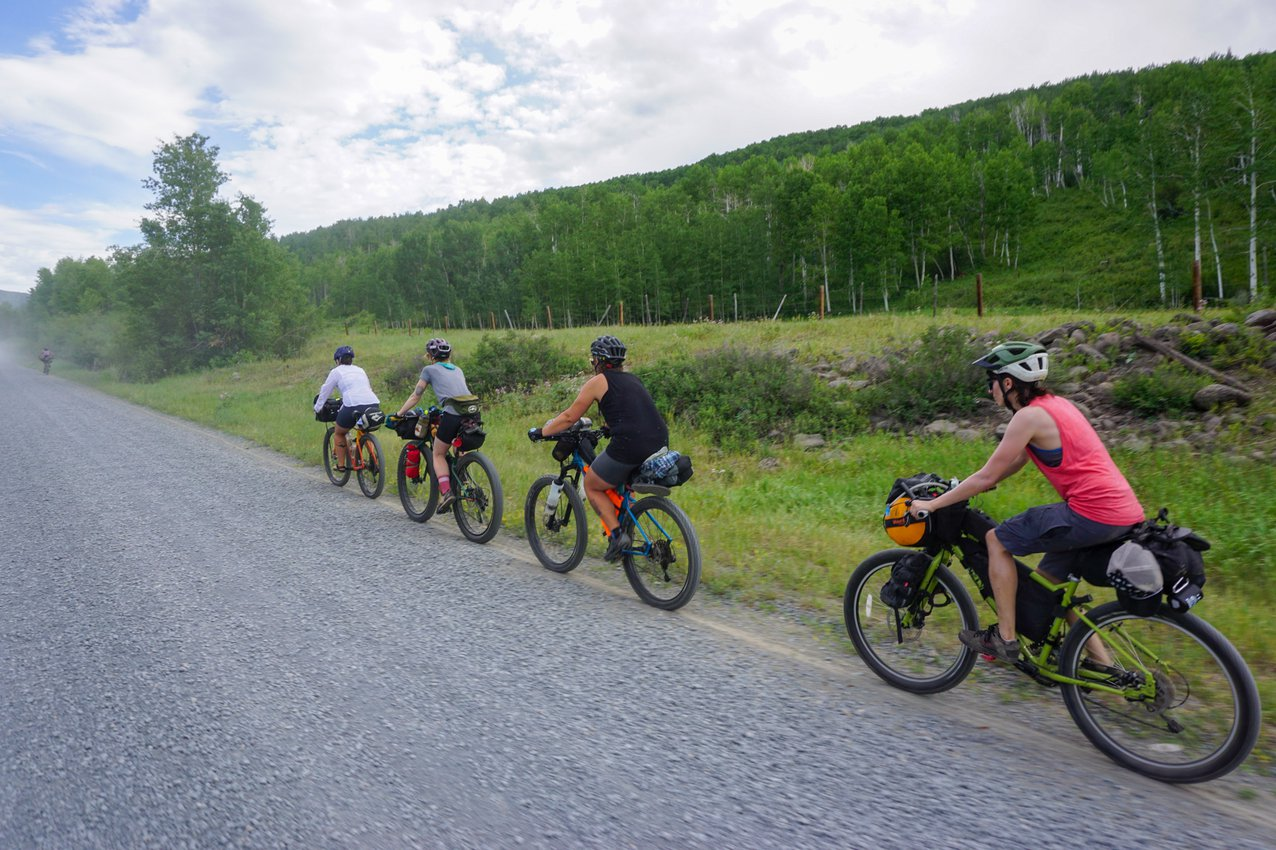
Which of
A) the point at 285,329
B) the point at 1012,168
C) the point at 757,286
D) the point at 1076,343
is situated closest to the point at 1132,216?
the point at 1012,168

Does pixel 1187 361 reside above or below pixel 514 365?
Answer: below

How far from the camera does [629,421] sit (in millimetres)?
5750

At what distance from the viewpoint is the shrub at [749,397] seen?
12773 millimetres

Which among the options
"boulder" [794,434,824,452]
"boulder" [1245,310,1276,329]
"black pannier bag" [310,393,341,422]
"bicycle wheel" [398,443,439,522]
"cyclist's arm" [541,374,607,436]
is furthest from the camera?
"boulder" [794,434,824,452]

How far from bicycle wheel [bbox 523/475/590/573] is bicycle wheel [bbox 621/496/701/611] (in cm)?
64

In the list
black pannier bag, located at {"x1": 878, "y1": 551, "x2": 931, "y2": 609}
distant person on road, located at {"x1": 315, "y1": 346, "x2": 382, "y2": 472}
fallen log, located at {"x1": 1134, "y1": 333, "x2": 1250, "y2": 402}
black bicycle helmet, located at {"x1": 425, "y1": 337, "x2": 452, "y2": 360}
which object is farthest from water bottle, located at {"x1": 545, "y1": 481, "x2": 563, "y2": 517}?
fallen log, located at {"x1": 1134, "y1": 333, "x2": 1250, "y2": 402}

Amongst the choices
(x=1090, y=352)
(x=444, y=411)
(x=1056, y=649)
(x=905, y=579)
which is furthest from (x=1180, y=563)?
(x=1090, y=352)

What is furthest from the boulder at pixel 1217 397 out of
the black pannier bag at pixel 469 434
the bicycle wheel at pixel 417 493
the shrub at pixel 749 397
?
the bicycle wheel at pixel 417 493

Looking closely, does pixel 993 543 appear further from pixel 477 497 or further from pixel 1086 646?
pixel 477 497

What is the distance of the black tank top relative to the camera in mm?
5734

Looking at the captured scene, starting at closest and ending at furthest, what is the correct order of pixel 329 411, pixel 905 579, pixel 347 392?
pixel 905 579, pixel 347 392, pixel 329 411

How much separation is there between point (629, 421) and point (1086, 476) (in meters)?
3.17

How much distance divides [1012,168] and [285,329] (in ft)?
226

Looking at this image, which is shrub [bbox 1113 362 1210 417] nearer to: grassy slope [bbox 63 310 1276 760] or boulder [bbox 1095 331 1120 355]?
boulder [bbox 1095 331 1120 355]
